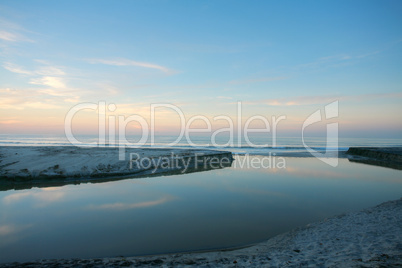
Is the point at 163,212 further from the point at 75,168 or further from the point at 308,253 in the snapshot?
the point at 75,168

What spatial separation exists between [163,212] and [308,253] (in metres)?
4.90

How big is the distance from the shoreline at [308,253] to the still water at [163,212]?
559 millimetres

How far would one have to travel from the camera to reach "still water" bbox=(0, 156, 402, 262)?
571cm

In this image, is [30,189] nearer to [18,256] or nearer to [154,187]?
[154,187]

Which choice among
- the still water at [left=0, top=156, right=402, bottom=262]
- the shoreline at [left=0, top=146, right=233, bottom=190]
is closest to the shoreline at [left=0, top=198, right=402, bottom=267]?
the still water at [left=0, top=156, right=402, bottom=262]

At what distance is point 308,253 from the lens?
4.68 m

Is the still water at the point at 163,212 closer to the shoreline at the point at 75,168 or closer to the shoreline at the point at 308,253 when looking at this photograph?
the shoreline at the point at 308,253

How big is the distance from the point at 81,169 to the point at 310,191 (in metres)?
13.1

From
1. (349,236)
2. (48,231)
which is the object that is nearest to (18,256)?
(48,231)

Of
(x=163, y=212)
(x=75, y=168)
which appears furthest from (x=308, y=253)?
(x=75, y=168)

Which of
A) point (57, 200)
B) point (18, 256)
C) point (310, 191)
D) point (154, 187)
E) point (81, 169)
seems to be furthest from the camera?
point (81, 169)

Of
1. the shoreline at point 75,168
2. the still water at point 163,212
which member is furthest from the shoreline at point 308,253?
the shoreline at point 75,168

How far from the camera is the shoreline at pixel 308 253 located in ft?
13.8

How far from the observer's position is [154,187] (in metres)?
12.2
